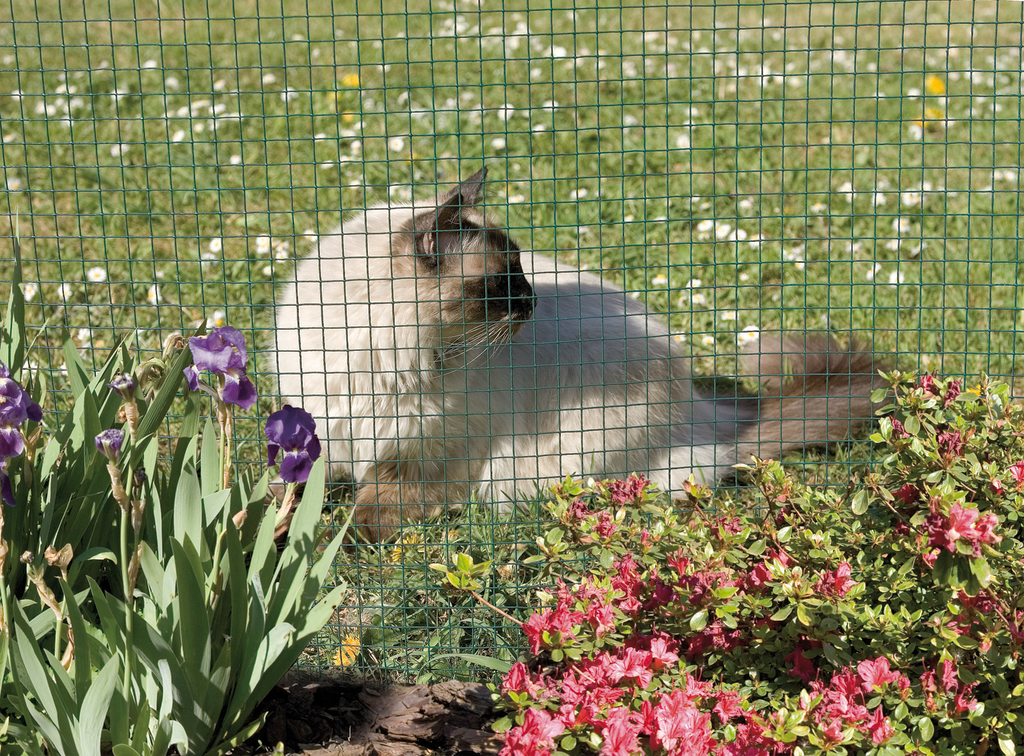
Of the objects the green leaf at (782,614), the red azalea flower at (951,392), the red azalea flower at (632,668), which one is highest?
the red azalea flower at (951,392)

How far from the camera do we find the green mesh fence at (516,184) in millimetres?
2705

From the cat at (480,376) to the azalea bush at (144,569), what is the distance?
86 cm

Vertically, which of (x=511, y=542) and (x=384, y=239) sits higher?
(x=384, y=239)

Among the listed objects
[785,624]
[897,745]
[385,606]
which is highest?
[785,624]

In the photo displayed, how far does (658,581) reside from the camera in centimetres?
208

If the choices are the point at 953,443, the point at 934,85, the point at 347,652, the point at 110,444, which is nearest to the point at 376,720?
the point at 347,652

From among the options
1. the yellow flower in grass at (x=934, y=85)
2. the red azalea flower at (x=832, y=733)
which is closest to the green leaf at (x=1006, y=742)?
the red azalea flower at (x=832, y=733)

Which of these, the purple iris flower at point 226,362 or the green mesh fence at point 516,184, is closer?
the purple iris flower at point 226,362

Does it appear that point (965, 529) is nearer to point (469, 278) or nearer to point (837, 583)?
point (837, 583)

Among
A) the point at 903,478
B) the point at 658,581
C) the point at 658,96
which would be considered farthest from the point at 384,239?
the point at 658,96

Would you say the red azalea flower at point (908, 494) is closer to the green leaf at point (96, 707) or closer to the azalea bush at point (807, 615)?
the azalea bush at point (807, 615)

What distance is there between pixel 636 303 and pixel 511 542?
1.28 m

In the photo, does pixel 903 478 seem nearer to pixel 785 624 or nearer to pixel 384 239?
pixel 785 624

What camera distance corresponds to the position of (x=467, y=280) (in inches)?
125
